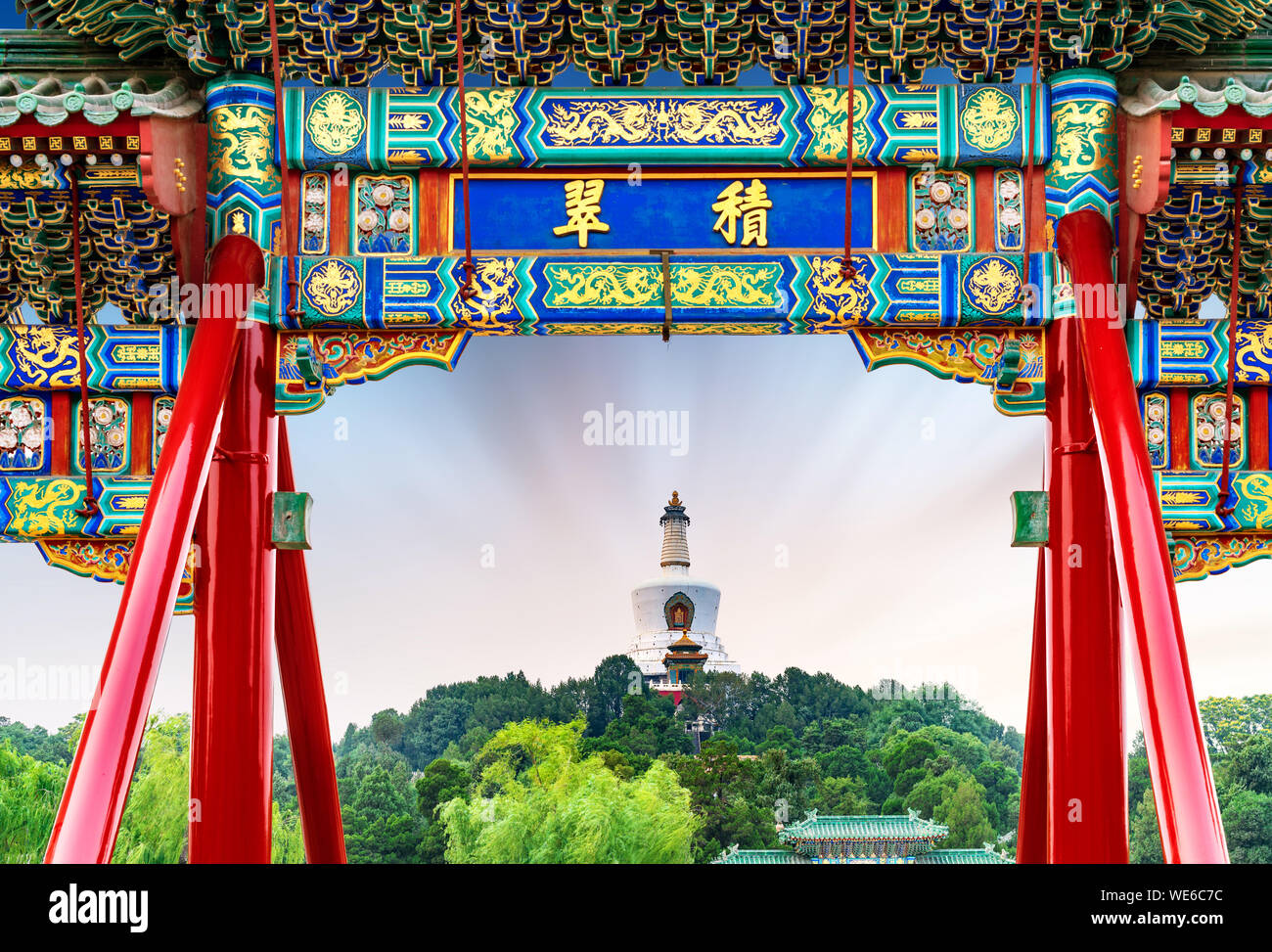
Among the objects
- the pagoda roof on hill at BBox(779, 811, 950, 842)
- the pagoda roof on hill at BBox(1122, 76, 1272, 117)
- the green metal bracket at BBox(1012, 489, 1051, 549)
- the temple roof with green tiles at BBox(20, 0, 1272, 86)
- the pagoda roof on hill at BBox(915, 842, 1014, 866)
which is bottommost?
the pagoda roof on hill at BBox(915, 842, 1014, 866)

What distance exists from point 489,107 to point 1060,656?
3.18 metres

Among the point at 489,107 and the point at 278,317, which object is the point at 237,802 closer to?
the point at 278,317

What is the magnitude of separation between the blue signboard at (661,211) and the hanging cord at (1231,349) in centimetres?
149

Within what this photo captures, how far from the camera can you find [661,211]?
5723 mm

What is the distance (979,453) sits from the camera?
1889cm

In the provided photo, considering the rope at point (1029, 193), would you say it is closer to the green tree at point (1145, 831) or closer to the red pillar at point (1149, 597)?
the red pillar at point (1149, 597)

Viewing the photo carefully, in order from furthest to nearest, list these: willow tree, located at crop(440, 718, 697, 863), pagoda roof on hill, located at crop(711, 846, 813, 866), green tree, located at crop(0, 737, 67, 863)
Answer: pagoda roof on hill, located at crop(711, 846, 813, 866), willow tree, located at crop(440, 718, 697, 863), green tree, located at crop(0, 737, 67, 863)

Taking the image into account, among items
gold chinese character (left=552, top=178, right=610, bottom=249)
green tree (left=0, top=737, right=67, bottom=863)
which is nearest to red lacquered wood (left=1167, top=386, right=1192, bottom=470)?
gold chinese character (left=552, top=178, right=610, bottom=249)

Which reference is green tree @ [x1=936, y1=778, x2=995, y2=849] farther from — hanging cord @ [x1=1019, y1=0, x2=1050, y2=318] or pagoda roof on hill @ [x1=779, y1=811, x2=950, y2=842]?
hanging cord @ [x1=1019, y1=0, x2=1050, y2=318]

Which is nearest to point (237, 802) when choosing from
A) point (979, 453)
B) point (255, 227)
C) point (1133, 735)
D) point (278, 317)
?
point (278, 317)

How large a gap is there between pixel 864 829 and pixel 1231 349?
55.4 ft

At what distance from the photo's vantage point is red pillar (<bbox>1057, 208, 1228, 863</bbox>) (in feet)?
13.5

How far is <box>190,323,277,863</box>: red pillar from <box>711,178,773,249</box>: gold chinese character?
1920 millimetres

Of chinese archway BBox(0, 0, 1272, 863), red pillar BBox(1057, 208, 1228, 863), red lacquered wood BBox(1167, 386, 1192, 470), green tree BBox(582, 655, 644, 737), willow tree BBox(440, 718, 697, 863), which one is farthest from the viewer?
green tree BBox(582, 655, 644, 737)
